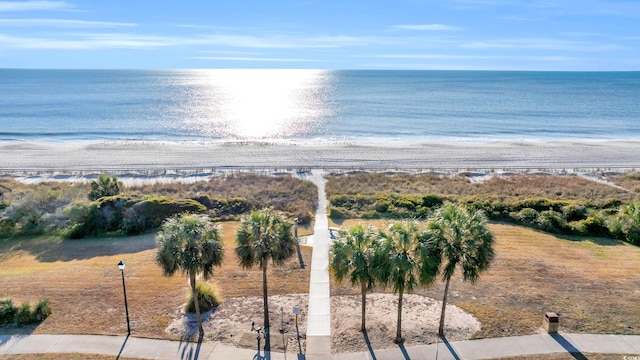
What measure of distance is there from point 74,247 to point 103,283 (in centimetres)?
751

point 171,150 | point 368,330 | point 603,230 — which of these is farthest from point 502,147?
point 368,330

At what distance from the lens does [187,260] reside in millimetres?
16359

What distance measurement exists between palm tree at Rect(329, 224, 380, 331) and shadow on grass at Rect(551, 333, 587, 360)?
719cm

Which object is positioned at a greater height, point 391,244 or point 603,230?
point 391,244

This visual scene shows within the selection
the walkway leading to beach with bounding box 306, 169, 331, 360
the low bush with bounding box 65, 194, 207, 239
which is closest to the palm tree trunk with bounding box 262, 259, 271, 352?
the walkway leading to beach with bounding box 306, 169, 331, 360

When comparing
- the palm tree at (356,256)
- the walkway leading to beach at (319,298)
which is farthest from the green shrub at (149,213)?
the palm tree at (356,256)

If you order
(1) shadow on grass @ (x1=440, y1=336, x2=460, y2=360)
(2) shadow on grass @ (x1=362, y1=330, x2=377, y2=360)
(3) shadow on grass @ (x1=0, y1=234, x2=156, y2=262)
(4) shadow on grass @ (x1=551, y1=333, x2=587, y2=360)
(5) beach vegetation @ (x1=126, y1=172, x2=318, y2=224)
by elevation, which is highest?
(5) beach vegetation @ (x1=126, y1=172, x2=318, y2=224)

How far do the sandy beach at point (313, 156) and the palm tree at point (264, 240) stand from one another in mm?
33431

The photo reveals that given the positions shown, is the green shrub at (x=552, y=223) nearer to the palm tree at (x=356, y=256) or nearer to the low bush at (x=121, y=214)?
the palm tree at (x=356, y=256)

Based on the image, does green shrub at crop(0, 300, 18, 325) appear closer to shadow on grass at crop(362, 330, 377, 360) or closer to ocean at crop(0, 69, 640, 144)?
shadow on grass at crop(362, 330, 377, 360)

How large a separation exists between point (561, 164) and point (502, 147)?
1190cm

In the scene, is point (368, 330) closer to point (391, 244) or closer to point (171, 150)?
point (391, 244)

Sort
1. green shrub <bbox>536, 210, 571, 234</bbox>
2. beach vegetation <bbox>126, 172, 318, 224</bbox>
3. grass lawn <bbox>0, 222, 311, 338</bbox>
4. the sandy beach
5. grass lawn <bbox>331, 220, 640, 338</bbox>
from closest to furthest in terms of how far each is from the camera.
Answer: grass lawn <bbox>331, 220, 640, 338</bbox>
grass lawn <bbox>0, 222, 311, 338</bbox>
green shrub <bbox>536, 210, 571, 234</bbox>
beach vegetation <bbox>126, 172, 318, 224</bbox>
the sandy beach

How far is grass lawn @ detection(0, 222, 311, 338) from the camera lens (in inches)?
746
